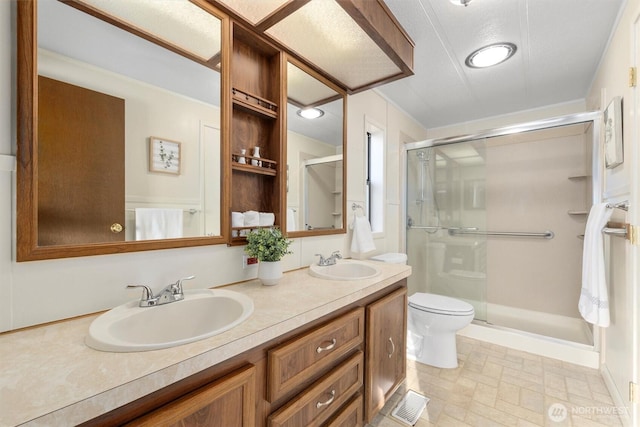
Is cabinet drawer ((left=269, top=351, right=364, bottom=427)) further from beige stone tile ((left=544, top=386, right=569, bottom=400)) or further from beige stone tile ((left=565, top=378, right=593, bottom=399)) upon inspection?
beige stone tile ((left=565, top=378, right=593, bottom=399))

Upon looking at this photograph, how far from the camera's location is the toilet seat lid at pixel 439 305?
6.43 feet

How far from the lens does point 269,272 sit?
1239 mm

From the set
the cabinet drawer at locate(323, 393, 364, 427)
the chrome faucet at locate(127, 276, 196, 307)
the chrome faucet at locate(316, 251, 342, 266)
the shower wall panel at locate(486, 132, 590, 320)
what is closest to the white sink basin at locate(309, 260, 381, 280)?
the chrome faucet at locate(316, 251, 342, 266)

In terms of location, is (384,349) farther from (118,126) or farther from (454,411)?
(118,126)

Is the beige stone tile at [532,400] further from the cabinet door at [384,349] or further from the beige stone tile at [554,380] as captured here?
the cabinet door at [384,349]

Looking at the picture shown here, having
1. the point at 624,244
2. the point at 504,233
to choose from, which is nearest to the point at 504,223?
the point at 504,233

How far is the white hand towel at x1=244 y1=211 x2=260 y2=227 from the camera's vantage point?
136 cm

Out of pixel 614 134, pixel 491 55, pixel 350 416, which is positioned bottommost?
pixel 350 416

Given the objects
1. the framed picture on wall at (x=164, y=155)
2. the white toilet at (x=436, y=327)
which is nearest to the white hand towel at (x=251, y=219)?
the framed picture on wall at (x=164, y=155)

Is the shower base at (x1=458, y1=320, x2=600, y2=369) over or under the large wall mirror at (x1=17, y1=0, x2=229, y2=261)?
under

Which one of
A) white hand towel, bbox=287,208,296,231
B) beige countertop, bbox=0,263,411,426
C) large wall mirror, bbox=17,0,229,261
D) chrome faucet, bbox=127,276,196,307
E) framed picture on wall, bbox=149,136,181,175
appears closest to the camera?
beige countertop, bbox=0,263,411,426

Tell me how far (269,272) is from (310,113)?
1.08 meters

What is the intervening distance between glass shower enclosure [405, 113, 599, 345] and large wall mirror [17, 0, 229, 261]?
2217mm

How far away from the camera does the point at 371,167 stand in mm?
2436
